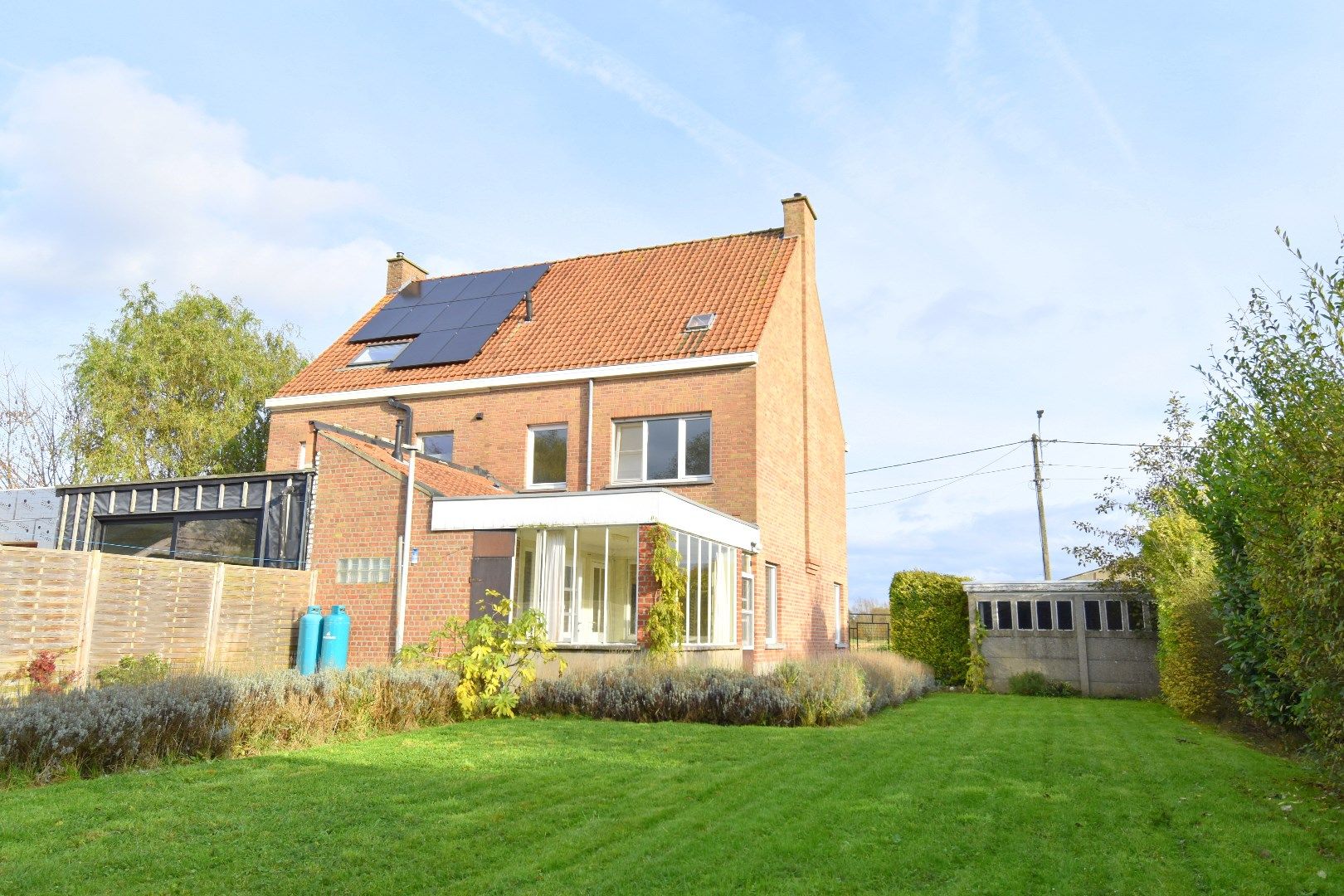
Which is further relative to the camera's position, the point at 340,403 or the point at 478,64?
the point at 340,403

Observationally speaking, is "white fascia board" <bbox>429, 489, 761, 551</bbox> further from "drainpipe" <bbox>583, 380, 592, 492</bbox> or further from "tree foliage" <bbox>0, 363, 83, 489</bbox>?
"tree foliage" <bbox>0, 363, 83, 489</bbox>

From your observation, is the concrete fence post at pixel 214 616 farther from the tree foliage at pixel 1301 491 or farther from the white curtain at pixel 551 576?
the tree foliage at pixel 1301 491

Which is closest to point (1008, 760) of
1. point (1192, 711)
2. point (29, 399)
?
point (1192, 711)

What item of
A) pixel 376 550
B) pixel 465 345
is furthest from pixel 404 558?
pixel 465 345

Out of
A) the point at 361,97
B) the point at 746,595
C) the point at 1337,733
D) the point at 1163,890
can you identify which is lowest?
the point at 1163,890

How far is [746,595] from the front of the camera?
17.6 m

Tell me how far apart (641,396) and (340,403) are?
737 centimetres

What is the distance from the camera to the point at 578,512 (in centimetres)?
1484

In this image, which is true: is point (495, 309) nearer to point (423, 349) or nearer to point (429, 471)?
point (423, 349)

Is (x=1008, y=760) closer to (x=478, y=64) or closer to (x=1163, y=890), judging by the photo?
(x=1163, y=890)

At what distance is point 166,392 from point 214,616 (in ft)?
68.0

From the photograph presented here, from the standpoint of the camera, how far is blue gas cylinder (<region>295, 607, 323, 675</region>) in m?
15.6

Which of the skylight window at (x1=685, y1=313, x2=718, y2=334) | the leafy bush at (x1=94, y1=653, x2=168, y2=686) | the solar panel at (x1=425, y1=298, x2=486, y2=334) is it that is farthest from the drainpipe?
the leafy bush at (x1=94, y1=653, x2=168, y2=686)

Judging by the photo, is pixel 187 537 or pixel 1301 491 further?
pixel 187 537
